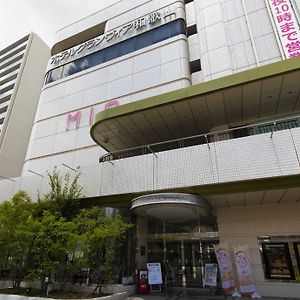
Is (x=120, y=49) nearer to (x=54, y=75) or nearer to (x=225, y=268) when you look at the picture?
(x=54, y=75)

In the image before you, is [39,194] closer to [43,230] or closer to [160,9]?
[43,230]

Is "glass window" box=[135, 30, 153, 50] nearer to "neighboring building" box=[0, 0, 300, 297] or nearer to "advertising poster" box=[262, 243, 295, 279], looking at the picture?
"neighboring building" box=[0, 0, 300, 297]

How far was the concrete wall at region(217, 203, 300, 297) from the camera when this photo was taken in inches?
367

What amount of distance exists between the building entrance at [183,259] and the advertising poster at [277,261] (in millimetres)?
2083

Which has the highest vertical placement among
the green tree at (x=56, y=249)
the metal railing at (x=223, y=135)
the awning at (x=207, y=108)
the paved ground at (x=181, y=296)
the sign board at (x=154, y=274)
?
the awning at (x=207, y=108)

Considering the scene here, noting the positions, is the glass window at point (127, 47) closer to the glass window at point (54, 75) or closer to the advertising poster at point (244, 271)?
the glass window at point (54, 75)

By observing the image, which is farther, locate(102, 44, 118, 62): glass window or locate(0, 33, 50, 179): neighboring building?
locate(0, 33, 50, 179): neighboring building

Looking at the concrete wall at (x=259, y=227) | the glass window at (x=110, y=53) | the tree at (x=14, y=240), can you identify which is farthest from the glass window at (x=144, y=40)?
the tree at (x=14, y=240)

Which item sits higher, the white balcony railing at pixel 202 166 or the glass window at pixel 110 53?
the glass window at pixel 110 53

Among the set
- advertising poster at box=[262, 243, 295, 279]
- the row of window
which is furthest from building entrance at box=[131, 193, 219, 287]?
the row of window

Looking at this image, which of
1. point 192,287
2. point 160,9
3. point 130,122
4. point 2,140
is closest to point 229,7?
point 160,9

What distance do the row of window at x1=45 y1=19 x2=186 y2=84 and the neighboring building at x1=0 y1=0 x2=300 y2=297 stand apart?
0.17 m

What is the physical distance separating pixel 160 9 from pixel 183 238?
1636cm

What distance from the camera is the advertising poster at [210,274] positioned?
32.2 feet
